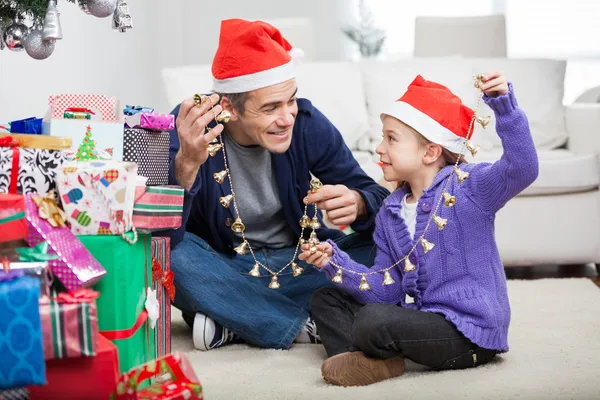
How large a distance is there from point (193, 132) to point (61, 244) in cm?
46

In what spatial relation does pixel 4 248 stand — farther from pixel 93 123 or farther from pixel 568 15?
pixel 568 15

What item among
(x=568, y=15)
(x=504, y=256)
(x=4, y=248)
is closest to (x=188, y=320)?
(x=4, y=248)

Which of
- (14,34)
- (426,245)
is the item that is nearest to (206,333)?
(426,245)

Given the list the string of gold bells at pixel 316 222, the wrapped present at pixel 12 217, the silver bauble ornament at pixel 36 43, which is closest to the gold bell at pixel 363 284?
the string of gold bells at pixel 316 222

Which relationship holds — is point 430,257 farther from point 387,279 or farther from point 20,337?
point 20,337

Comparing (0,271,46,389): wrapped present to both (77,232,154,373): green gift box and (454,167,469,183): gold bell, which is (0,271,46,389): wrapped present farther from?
(454,167,469,183): gold bell

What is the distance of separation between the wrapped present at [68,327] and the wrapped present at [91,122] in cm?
35

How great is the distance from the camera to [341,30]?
6008 mm

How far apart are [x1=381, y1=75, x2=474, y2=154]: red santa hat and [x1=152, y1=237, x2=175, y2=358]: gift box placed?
572 millimetres

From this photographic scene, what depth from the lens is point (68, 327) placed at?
119cm

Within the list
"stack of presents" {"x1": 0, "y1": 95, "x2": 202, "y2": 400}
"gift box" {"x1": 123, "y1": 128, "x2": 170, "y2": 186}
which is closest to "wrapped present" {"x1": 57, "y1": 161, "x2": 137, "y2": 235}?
"stack of presents" {"x1": 0, "y1": 95, "x2": 202, "y2": 400}

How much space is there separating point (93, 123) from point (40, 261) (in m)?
0.32

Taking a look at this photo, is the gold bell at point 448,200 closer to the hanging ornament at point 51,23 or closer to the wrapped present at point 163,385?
the wrapped present at point 163,385

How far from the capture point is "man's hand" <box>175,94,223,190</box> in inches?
65.2
